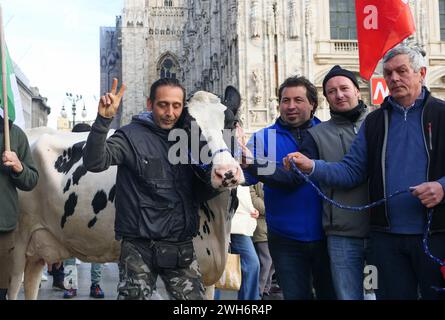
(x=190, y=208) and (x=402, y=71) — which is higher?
(x=402, y=71)

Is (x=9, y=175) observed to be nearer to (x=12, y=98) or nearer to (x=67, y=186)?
(x=67, y=186)

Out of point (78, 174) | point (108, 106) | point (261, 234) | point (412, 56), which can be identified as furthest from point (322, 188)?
point (261, 234)

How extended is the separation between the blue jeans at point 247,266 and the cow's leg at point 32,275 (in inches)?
102

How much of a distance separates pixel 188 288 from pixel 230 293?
600cm

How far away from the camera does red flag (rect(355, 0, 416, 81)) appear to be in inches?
274

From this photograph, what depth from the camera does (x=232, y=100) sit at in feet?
14.4

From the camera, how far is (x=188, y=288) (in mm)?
3840

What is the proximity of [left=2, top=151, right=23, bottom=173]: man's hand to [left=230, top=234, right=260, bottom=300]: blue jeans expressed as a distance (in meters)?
3.43

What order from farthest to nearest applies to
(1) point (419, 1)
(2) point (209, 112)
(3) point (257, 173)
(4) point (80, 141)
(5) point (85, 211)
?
(1) point (419, 1), (4) point (80, 141), (5) point (85, 211), (3) point (257, 173), (2) point (209, 112)

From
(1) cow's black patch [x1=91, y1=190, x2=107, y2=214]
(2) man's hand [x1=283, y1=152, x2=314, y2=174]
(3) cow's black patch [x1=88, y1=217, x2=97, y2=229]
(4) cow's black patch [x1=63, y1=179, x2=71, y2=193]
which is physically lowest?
(3) cow's black patch [x1=88, y1=217, x2=97, y2=229]

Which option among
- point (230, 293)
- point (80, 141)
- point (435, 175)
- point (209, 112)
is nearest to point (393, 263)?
point (435, 175)

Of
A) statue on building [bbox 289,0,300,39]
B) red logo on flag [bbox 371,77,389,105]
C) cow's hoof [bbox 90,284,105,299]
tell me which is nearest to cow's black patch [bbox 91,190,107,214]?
cow's hoof [bbox 90,284,105,299]

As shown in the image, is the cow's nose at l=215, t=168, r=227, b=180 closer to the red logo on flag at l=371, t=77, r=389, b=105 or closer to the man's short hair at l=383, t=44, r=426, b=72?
the man's short hair at l=383, t=44, r=426, b=72

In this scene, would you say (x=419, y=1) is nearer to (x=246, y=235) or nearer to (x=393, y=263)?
(x=246, y=235)
